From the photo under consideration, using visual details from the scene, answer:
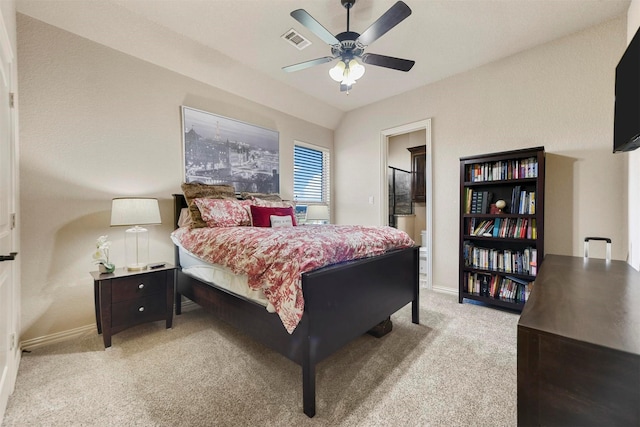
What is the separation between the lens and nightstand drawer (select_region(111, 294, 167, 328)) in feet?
7.11

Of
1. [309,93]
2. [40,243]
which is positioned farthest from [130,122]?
[309,93]

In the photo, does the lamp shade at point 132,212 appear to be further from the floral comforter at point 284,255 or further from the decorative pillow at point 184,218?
the floral comforter at point 284,255

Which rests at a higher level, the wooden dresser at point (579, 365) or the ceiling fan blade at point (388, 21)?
the ceiling fan blade at point (388, 21)

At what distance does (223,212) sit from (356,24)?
7.30 ft

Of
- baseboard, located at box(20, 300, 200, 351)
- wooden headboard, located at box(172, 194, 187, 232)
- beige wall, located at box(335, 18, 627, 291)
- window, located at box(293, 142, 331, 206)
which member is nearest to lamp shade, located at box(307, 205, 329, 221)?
window, located at box(293, 142, 331, 206)

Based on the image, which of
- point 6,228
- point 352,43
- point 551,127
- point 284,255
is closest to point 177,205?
point 6,228

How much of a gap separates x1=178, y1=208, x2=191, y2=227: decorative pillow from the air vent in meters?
2.06

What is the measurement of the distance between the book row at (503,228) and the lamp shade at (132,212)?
3384 mm

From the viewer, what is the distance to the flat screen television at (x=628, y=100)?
1.34 m

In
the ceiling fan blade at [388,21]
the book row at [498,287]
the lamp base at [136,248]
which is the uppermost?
the ceiling fan blade at [388,21]

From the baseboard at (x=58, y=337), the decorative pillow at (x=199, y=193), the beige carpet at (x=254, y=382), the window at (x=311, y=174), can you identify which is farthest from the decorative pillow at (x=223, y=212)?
the window at (x=311, y=174)

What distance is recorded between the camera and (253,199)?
323cm

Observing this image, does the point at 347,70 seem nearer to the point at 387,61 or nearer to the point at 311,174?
the point at 387,61

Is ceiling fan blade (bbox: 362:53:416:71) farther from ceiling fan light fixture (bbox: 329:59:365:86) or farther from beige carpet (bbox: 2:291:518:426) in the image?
beige carpet (bbox: 2:291:518:426)
